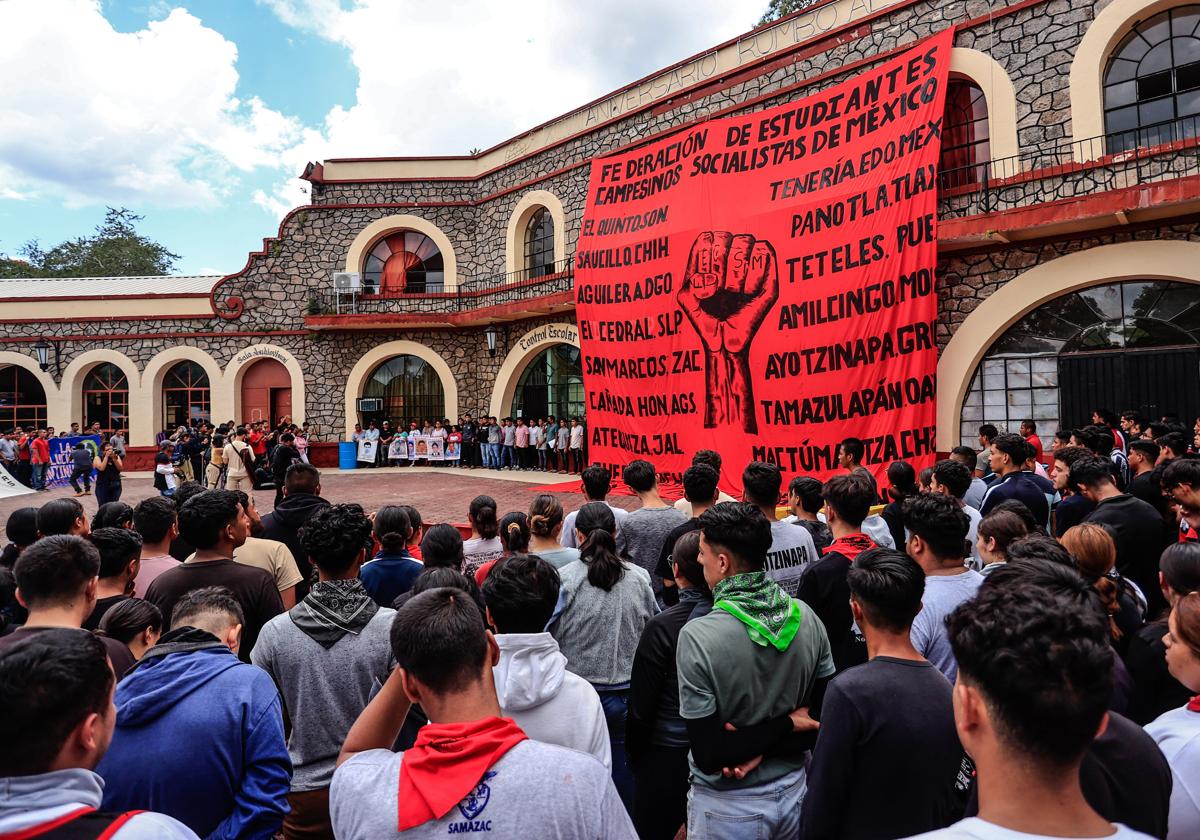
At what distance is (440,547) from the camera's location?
3.53 meters

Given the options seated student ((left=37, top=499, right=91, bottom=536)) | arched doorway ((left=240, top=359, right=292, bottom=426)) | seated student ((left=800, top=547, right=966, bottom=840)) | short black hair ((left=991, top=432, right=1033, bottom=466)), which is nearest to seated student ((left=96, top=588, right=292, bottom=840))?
seated student ((left=800, top=547, right=966, bottom=840))

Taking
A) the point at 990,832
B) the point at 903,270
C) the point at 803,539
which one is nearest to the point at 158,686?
the point at 990,832

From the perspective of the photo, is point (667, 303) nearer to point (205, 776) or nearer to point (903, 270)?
point (903, 270)

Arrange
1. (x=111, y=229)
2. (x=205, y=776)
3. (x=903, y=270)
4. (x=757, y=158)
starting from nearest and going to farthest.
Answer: (x=205, y=776), (x=903, y=270), (x=757, y=158), (x=111, y=229)

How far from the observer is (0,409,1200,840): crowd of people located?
1.32 m

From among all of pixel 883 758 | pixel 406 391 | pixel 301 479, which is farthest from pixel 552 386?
pixel 883 758

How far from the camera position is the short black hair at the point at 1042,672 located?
1.21 m

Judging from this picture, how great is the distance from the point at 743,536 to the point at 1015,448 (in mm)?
4097

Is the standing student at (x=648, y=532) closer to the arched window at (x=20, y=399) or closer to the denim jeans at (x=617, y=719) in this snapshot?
the denim jeans at (x=617, y=719)

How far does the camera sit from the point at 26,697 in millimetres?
1357

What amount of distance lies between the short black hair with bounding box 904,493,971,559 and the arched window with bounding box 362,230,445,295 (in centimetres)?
1883

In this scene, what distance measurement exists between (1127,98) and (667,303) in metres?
6.67

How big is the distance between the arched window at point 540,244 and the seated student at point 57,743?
55.3ft

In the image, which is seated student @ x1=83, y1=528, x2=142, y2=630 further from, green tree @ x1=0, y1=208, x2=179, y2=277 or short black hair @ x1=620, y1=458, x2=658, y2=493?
green tree @ x1=0, y1=208, x2=179, y2=277
